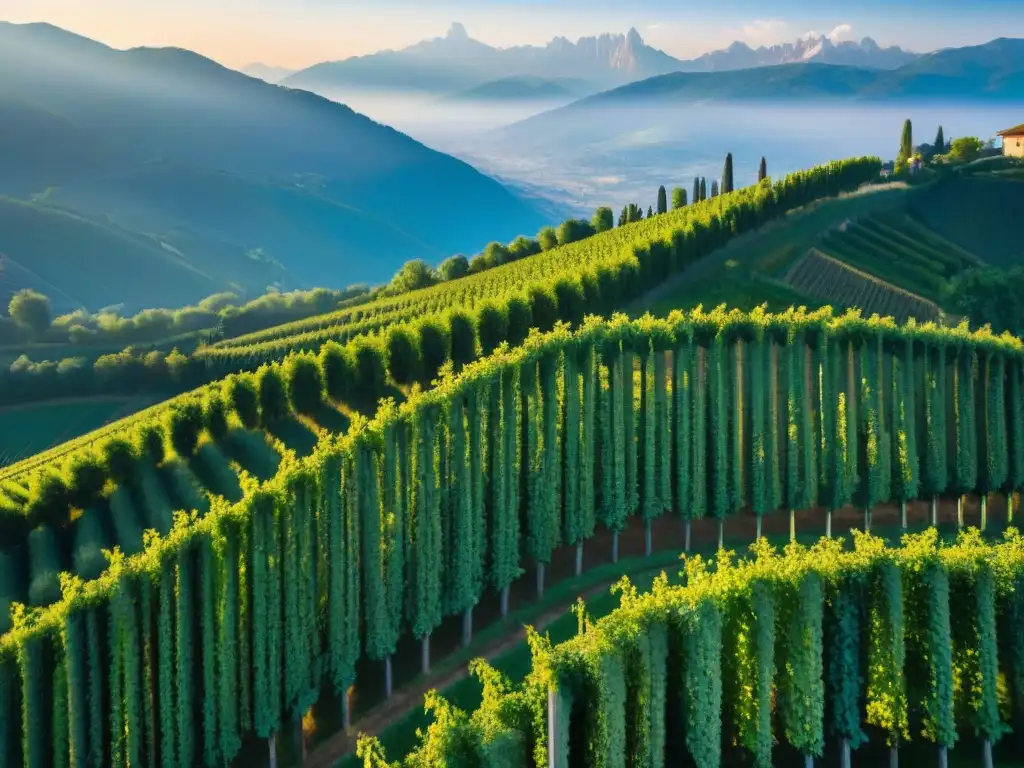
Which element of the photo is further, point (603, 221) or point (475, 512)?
point (603, 221)

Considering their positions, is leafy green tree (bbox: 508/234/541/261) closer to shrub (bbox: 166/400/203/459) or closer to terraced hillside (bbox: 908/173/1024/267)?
terraced hillside (bbox: 908/173/1024/267)

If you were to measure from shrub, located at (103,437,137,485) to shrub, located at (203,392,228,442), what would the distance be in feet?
16.1

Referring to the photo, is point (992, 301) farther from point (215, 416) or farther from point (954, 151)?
point (954, 151)

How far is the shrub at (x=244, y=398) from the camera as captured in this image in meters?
61.1

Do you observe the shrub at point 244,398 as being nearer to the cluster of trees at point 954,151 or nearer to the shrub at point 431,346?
the shrub at point 431,346

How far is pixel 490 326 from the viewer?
69.1m

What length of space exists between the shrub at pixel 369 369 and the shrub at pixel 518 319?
9.92 meters

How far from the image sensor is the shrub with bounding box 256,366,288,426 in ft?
204

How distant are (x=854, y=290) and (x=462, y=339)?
40370 mm

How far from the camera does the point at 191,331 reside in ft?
416

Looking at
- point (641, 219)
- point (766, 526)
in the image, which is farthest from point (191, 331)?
point (766, 526)

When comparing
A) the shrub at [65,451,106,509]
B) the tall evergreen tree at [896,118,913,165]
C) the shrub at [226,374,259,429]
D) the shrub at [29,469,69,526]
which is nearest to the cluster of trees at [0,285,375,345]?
the shrub at [226,374,259,429]

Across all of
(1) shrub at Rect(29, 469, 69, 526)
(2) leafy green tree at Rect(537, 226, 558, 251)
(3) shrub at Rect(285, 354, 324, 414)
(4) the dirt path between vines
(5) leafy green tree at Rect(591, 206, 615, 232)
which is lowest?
(4) the dirt path between vines

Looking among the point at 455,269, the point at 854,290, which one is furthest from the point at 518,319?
the point at 455,269
